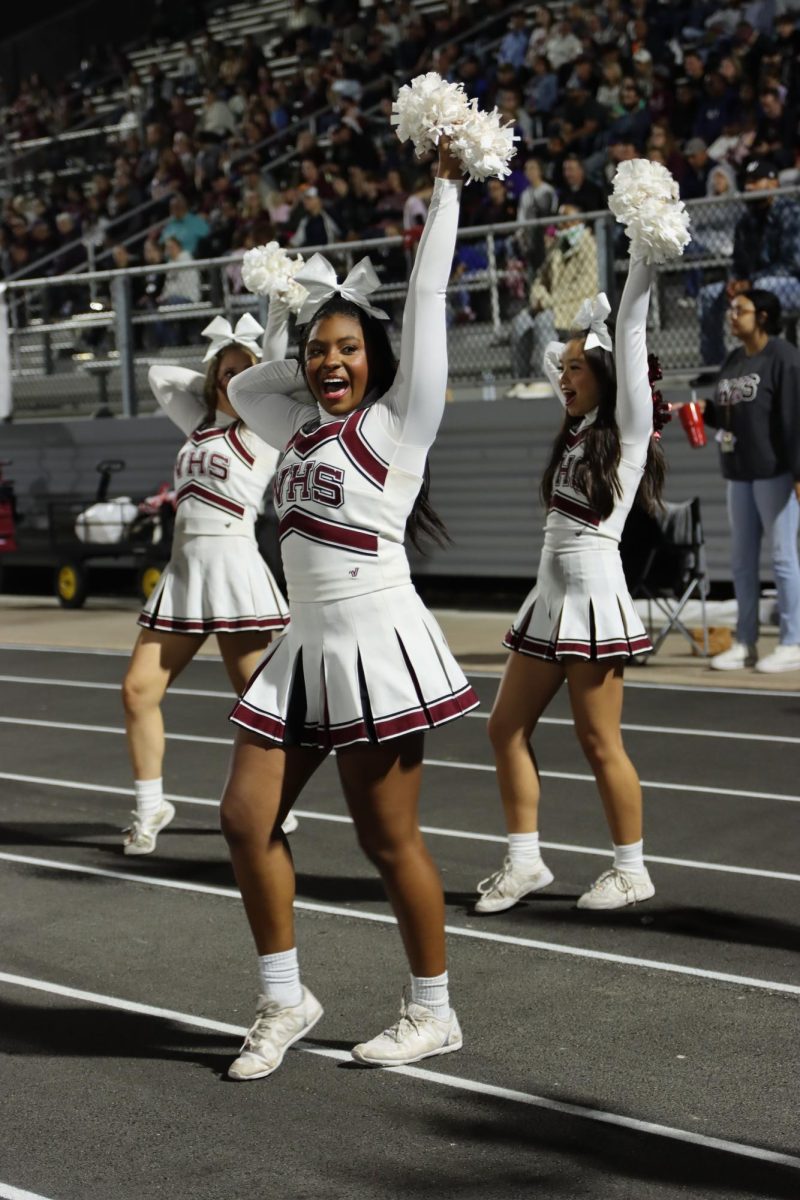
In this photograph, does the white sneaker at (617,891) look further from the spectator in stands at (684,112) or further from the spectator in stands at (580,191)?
the spectator in stands at (684,112)

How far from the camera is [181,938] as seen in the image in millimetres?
5168

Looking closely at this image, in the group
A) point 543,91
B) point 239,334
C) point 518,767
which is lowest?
point 518,767

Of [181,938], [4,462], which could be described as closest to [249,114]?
[4,462]

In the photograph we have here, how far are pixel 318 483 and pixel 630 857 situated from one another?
2.08 metres

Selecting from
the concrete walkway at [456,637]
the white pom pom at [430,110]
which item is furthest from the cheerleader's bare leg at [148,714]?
the concrete walkway at [456,637]

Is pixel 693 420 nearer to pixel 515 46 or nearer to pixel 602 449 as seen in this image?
pixel 602 449

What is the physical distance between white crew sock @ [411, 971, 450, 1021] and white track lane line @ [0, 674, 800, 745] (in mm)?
3619

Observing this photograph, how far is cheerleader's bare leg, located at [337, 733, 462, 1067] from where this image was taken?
152 inches

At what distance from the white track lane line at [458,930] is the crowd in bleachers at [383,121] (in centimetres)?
791

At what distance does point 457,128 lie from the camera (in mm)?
3699

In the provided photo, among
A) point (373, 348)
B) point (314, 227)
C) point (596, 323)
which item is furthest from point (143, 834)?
point (314, 227)

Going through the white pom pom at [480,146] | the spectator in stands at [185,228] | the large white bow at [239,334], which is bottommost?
the large white bow at [239,334]

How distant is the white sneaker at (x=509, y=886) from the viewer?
5332 mm

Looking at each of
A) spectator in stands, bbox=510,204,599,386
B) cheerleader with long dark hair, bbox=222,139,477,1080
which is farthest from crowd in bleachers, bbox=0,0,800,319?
cheerleader with long dark hair, bbox=222,139,477,1080
